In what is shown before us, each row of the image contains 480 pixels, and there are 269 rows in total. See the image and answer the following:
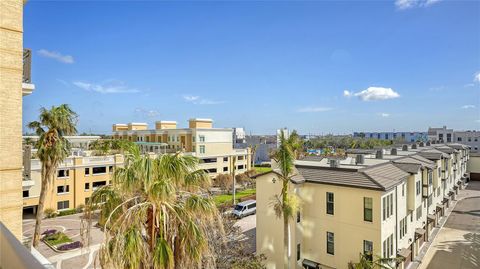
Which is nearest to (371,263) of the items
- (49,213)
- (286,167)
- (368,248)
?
(368,248)

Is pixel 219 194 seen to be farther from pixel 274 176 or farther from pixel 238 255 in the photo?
pixel 238 255

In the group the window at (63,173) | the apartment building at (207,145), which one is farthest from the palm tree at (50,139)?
the apartment building at (207,145)

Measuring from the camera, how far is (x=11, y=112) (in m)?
5.96

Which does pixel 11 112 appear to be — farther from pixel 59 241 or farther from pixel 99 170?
pixel 99 170

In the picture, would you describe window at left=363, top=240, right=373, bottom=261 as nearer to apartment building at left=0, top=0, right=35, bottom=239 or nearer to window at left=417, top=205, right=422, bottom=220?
window at left=417, top=205, right=422, bottom=220

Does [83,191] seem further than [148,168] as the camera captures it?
Yes

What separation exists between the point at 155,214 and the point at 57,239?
23.8m

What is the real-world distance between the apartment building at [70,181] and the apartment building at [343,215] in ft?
68.1

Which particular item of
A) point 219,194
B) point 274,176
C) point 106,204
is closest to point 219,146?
point 219,194

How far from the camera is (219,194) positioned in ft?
145

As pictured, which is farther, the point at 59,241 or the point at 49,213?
the point at 49,213

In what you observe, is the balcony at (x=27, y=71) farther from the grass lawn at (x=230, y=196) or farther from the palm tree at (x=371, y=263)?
the grass lawn at (x=230, y=196)

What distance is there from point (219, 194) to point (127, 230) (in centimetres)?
3889

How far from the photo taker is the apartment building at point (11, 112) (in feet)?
19.3
